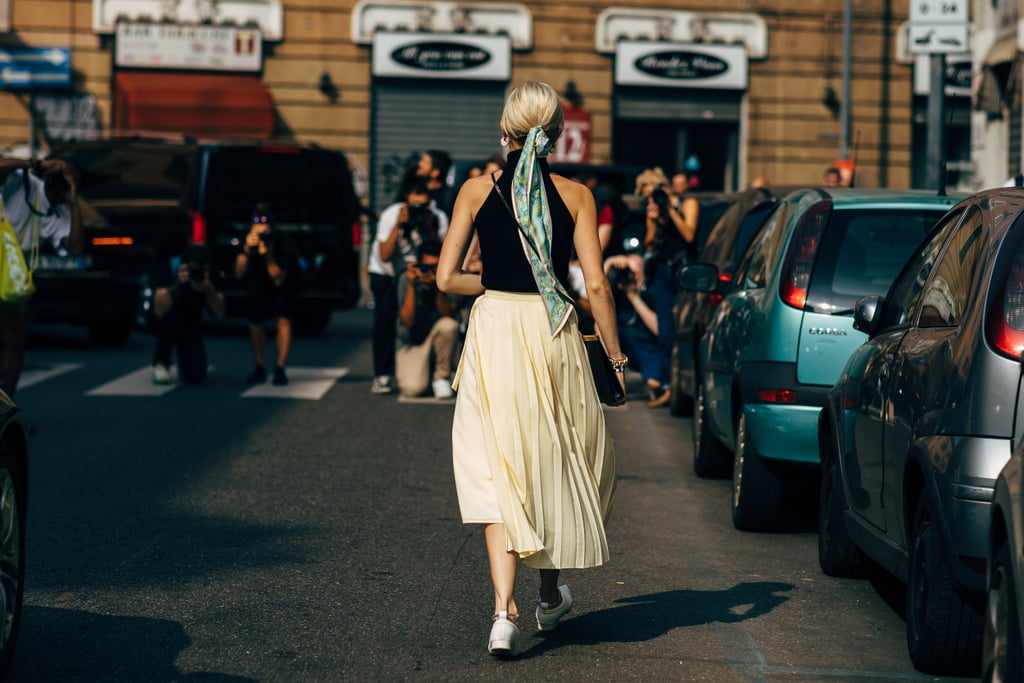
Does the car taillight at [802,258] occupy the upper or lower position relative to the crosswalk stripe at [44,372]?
upper

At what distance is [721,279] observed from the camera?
35.4 feet

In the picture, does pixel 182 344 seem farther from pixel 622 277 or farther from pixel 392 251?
pixel 622 277

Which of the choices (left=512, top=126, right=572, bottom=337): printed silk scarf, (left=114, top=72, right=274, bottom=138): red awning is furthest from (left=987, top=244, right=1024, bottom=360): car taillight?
(left=114, top=72, right=274, bottom=138): red awning

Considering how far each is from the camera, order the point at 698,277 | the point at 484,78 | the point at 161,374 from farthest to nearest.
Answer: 1. the point at 484,78
2. the point at 161,374
3. the point at 698,277

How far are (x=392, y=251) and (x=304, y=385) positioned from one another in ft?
4.77

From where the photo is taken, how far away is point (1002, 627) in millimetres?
4336

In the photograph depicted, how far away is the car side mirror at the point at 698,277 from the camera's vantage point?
31.7 ft

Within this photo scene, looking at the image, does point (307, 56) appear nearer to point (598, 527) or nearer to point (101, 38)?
point (101, 38)

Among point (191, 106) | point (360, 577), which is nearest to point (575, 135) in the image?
point (191, 106)

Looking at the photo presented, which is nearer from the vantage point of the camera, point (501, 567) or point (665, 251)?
point (501, 567)

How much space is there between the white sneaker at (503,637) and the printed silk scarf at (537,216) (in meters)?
0.91

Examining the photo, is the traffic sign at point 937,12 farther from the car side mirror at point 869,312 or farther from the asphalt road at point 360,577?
the car side mirror at point 869,312

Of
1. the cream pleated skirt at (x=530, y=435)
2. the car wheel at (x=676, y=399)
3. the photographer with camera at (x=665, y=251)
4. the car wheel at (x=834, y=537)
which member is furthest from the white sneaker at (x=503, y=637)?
the photographer with camera at (x=665, y=251)

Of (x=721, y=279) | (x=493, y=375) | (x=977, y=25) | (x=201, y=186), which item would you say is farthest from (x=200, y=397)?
(x=977, y=25)
